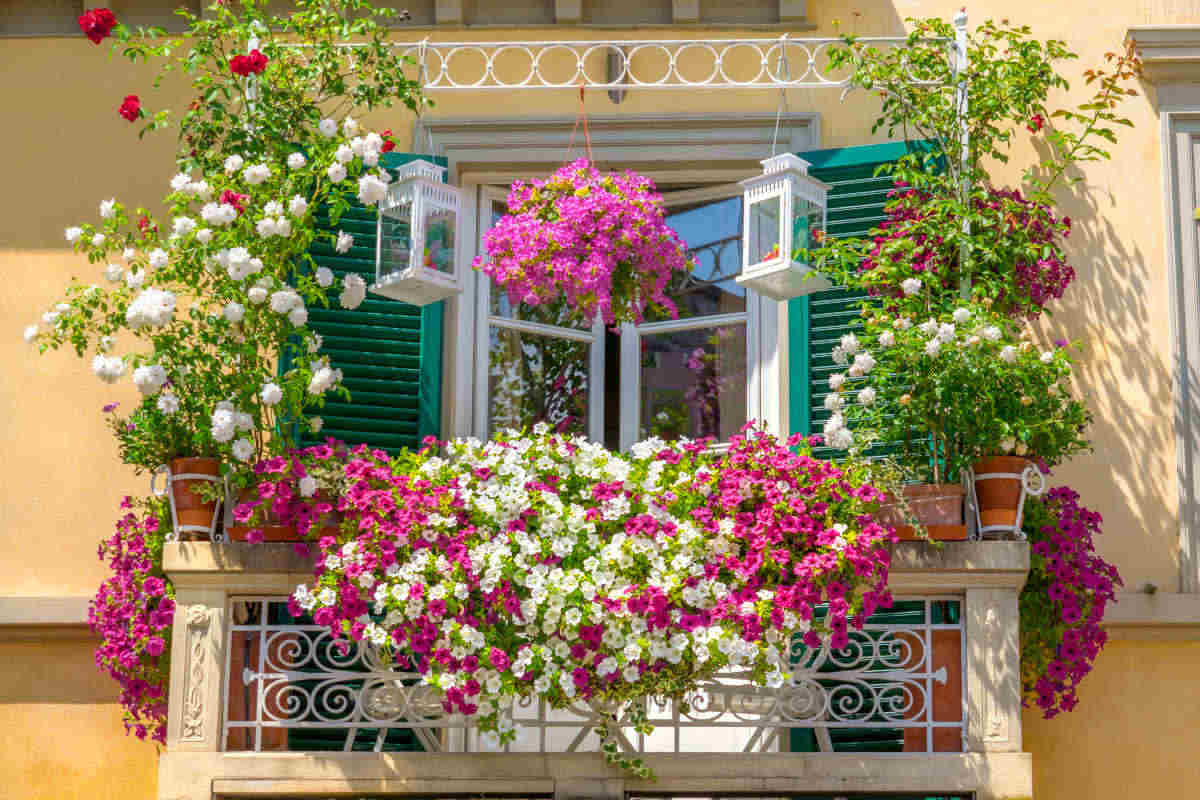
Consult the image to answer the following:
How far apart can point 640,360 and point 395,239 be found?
1.43m

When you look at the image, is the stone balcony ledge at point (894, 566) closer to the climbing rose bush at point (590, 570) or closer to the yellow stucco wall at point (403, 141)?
the climbing rose bush at point (590, 570)

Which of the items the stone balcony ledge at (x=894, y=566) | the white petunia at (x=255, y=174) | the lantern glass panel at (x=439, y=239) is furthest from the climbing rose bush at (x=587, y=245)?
the stone balcony ledge at (x=894, y=566)

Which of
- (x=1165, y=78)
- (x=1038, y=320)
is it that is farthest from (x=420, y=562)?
(x=1165, y=78)

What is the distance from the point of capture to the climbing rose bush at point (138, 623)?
6887 mm

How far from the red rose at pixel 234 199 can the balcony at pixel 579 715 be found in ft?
4.37

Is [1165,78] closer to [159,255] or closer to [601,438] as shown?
[601,438]

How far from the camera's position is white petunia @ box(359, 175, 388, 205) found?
685 centimetres

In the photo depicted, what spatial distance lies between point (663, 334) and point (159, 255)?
2.38 metres

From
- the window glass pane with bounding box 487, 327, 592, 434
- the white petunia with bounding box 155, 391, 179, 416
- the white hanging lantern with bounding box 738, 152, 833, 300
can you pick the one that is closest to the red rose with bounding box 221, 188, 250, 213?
the white petunia with bounding box 155, 391, 179, 416

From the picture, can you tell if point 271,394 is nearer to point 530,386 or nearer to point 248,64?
point 248,64

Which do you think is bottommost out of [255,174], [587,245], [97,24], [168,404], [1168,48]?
[168,404]

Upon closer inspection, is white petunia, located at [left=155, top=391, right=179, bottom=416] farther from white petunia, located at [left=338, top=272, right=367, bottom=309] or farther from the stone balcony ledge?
white petunia, located at [left=338, top=272, right=367, bottom=309]

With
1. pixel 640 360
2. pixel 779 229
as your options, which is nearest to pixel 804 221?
pixel 779 229

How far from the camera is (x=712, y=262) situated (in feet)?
26.9
